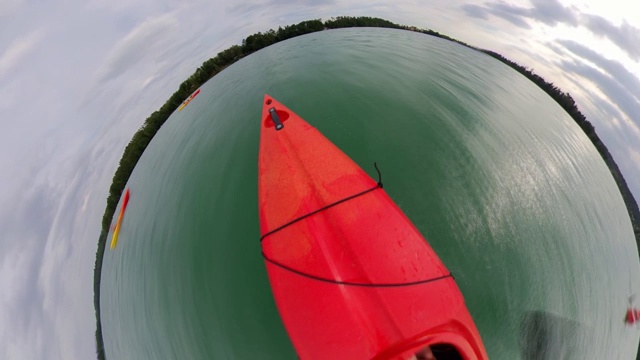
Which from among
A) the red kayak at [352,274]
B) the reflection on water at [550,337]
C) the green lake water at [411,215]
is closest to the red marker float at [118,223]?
the green lake water at [411,215]

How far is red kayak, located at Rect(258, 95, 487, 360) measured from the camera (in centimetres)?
364

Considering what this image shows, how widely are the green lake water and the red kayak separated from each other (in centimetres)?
86

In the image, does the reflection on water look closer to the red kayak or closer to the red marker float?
the red kayak

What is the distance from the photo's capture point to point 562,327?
539cm

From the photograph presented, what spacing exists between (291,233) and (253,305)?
1.59m

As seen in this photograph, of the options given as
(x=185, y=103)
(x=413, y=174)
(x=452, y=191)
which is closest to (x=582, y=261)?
(x=452, y=191)

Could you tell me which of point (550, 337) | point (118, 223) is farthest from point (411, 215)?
point (118, 223)

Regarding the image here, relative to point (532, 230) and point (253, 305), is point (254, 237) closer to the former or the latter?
point (253, 305)

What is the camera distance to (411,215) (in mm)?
5199

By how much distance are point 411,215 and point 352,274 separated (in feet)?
6.17

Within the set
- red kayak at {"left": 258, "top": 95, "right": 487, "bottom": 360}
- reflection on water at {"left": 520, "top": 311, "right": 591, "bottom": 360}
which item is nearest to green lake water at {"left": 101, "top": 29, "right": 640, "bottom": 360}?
reflection on water at {"left": 520, "top": 311, "right": 591, "bottom": 360}

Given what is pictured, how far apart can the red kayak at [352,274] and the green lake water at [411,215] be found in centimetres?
86

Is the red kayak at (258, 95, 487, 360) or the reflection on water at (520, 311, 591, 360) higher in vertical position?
the red kayak at (258, 95, 487, 360)

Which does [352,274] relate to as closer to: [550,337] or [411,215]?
[411,215]
